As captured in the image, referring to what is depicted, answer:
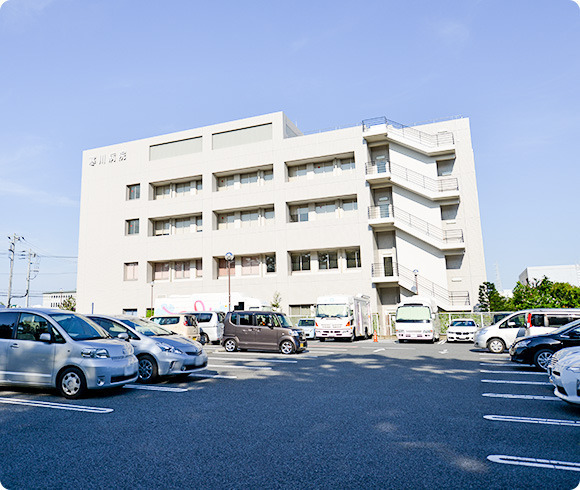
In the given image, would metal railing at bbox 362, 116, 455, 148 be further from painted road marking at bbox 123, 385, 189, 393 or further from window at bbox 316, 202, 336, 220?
painted road marking at bbox 123, 385, 189, 393

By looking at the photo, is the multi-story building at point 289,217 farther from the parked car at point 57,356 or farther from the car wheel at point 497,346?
the parked car at point 57,356

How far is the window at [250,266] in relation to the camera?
37.2 m

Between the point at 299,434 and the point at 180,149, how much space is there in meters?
38.9

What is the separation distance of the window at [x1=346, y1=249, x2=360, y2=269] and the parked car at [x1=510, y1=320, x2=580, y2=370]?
23239 mm

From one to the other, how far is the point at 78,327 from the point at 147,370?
1.98 meters

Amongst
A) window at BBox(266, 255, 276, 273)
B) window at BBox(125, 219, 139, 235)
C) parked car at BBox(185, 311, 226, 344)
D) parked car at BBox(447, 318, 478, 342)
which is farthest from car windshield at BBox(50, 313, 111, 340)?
window at BBox(125, 219, 139, 235)

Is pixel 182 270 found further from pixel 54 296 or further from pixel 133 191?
pixel 54 296

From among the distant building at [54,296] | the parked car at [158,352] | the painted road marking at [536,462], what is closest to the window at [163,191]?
the parked car at [158,352]

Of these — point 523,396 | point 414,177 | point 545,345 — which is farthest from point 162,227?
point 523,396

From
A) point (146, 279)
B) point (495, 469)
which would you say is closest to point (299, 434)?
point (495, 469)

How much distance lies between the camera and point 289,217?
36.5 metres

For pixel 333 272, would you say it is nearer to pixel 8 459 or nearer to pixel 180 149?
pixel 180 149

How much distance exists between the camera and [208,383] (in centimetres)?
950

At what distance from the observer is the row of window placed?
35125 millimetres
